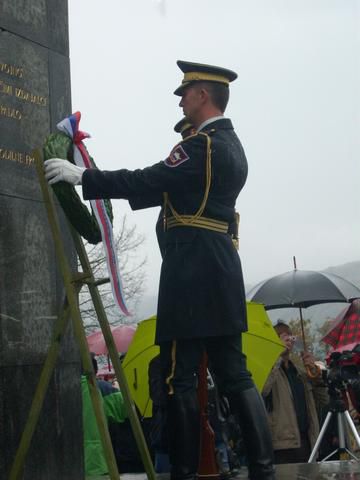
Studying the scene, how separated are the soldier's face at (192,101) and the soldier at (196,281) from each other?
131 mm

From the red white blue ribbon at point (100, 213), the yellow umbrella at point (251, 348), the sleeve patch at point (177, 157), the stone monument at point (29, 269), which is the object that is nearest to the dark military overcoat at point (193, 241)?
the sleeve patch at point (177, 157)

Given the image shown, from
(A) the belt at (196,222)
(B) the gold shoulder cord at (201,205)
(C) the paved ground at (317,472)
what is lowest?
(C) the paved ground at (317,472)

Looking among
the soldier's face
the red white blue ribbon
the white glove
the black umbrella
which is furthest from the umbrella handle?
the white glove

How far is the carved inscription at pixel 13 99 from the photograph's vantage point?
5.50 metres

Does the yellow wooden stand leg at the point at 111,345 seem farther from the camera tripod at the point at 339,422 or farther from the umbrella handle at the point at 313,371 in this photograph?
the umbrella handle at the point at 313,371

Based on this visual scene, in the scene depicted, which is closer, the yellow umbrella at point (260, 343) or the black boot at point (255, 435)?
the black boot at point (255, 435)

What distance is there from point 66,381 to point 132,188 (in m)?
1.34

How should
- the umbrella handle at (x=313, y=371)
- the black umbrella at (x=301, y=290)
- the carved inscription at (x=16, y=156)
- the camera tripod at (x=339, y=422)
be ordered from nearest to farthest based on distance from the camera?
1. the carved inscription at (x=16, y=156)
2. the camera tripod at (x=339, y=422)
3. the umbrella handle at (x=313, y=371)
4. the black umbrella at (x=301, y=290)

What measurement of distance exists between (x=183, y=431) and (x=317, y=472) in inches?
40.4

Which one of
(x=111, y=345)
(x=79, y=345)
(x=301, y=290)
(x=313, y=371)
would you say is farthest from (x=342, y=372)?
(x=79, y=345)

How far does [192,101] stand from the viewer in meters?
5.18

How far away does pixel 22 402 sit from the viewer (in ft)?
17.4

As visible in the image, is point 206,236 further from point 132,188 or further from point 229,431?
point 229,431

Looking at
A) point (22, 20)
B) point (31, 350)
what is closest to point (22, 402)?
point (31, 350)
